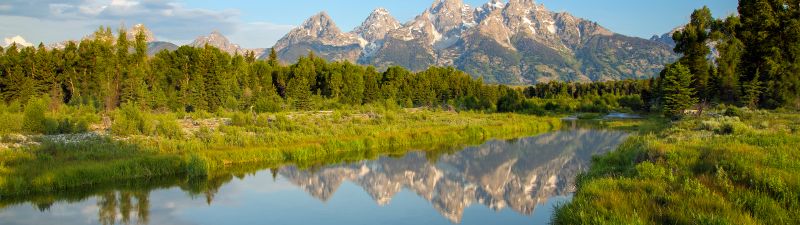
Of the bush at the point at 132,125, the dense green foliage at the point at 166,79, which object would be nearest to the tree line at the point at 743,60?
the dense green foliage at the point at 166,79

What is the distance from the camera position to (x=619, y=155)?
24.6 metres

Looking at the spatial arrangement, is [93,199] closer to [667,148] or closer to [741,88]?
[667,148]

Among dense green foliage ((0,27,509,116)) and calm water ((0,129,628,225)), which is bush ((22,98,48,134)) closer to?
calm water ((0,129,628,225))

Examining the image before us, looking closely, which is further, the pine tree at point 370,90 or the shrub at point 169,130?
the pine tree at point 370,90

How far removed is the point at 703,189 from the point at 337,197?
14858 mm

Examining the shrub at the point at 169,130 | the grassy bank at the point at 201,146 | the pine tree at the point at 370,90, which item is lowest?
the grassy bank at the point at 201,146

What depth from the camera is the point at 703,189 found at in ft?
44.2

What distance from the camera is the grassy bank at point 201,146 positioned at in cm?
2431

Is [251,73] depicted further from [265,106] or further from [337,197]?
[337,197]

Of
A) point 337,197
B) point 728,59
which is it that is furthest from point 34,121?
point 728,59

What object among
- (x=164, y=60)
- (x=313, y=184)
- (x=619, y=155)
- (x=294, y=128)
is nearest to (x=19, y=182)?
(x=313, y=184)

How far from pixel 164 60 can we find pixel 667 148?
65.3 m

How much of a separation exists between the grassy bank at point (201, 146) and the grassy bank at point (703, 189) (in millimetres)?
19405

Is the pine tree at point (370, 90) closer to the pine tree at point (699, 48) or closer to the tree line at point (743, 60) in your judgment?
the tree line at point (743, 60)
